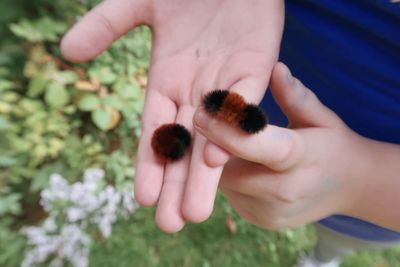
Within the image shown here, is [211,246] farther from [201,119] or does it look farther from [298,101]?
[201,119]

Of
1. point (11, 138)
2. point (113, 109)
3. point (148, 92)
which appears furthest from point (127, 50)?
point (148, 92)

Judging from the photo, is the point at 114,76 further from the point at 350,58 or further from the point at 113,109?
the point at 350,58

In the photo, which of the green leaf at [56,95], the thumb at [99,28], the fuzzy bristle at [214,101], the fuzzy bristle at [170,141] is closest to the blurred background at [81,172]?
the green leaf at [56,95]

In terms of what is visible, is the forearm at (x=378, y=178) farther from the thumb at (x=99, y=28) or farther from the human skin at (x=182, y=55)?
the thumb at (x=99, y=28)

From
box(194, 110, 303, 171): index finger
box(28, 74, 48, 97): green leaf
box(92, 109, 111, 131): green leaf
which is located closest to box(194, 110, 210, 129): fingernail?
box(194, 110, 303, 171): index finger

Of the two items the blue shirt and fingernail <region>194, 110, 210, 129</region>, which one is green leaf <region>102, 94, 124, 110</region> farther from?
fingernail <region>194, 110, 210, 129</region>
